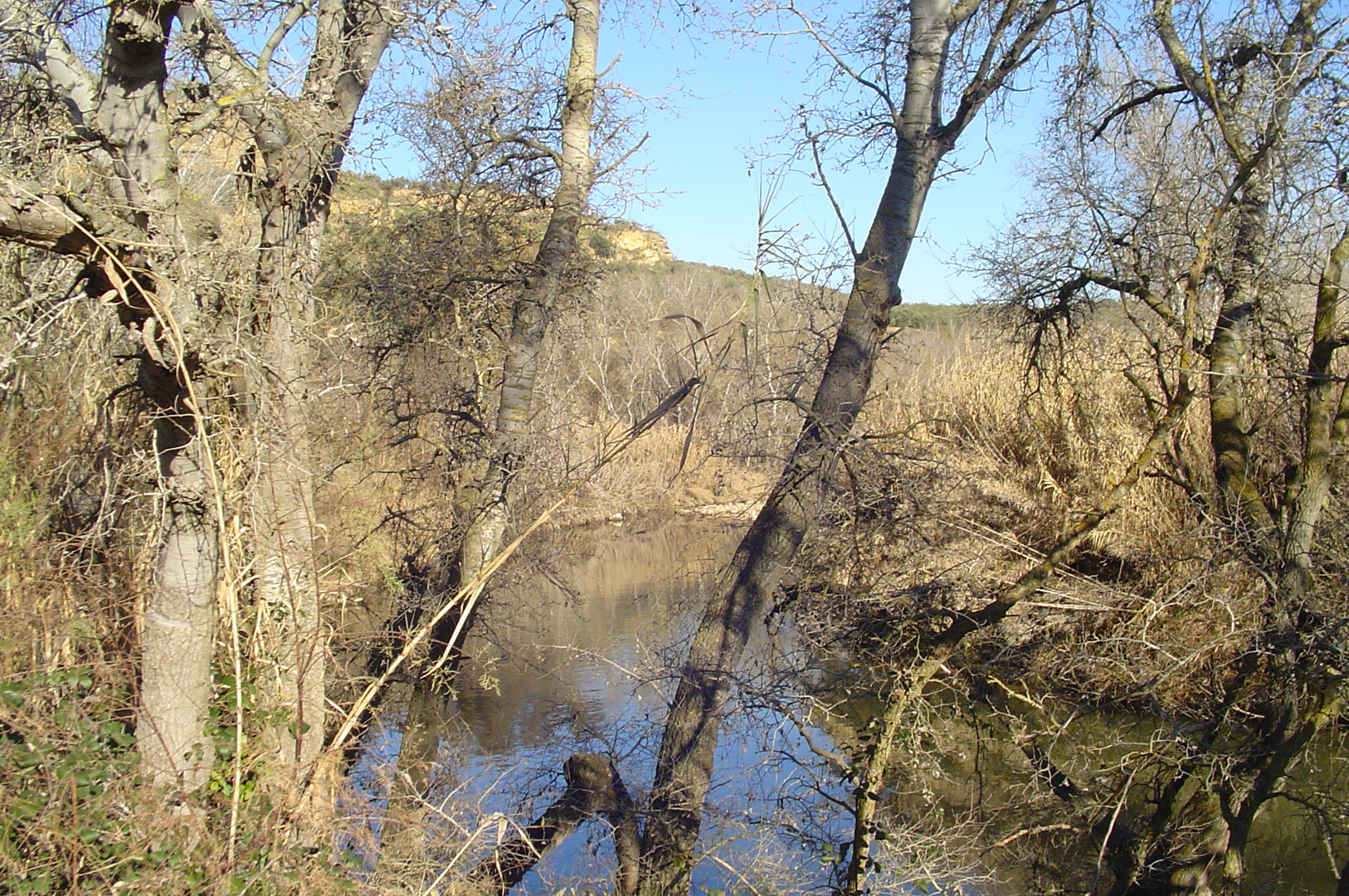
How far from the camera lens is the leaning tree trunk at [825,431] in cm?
666

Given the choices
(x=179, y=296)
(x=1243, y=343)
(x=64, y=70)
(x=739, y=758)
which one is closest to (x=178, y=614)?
(x=179, y=296)

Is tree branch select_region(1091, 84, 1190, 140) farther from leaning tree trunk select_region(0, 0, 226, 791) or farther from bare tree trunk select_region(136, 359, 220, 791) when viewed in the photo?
bare tree trunk select_region(136, 359, 220, 791)

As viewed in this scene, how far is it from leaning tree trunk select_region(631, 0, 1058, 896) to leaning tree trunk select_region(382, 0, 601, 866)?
7.80 feet

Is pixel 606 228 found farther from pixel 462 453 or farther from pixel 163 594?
pixel 163 594

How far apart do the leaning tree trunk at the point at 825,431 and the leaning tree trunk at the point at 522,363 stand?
7.80ft

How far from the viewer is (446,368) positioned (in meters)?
9.77

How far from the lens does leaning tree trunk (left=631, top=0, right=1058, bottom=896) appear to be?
6.66m

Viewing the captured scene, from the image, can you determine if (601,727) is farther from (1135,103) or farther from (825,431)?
(1135,103)

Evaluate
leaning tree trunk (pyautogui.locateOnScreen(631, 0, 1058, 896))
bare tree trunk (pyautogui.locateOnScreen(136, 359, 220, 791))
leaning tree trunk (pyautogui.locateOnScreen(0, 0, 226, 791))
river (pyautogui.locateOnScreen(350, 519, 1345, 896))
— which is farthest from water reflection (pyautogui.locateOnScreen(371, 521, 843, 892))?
leaning tree trunk (pyautogui.locateOnScreen(0, 0, 226, 791))

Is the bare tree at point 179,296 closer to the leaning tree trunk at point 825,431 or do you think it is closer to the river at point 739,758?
the river at point 739,758

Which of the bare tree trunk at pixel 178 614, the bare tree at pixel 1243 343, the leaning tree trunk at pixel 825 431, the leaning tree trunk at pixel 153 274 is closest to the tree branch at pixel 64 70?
the leaning tree trunk at pixel 153 274

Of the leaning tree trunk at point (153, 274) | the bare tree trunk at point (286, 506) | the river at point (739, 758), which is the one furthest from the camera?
the river at point (739, 758)

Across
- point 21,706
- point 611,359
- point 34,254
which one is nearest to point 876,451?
point 21,706

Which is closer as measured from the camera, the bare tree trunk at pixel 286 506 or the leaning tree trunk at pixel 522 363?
the bare tree trunk at pixel 286 506
